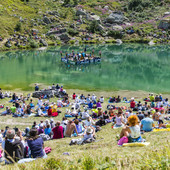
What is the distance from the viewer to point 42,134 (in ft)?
46.0

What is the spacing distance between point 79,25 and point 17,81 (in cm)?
7995

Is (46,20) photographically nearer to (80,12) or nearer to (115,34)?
(80,12)

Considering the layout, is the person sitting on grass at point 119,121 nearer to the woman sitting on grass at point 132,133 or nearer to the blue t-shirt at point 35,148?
the woman sitting on grass at point 132,133

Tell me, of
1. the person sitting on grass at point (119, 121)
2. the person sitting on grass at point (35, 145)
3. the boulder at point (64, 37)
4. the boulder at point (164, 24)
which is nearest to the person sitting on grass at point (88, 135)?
the person sitting on grass at point (35, 145)

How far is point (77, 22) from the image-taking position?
11338 cm

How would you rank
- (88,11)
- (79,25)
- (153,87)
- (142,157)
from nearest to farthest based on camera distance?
(142,157) → (153,87) → (79,25) → (88,11)

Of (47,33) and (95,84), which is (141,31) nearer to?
(47,33)

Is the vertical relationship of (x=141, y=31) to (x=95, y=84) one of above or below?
above

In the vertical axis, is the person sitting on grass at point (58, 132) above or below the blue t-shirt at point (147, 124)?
below

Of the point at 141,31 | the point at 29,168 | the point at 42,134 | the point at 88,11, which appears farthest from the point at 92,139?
the point at 88,11

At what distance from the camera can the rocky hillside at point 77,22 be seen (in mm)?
94625

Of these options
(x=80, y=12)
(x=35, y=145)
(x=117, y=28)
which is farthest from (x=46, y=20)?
(x=35, y=145)

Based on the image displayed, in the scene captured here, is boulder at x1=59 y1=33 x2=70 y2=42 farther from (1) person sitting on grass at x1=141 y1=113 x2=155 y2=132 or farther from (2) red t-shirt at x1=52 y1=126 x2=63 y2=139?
(1) person sitting on grass at x1=141 y1=113 x2=155 y2=132

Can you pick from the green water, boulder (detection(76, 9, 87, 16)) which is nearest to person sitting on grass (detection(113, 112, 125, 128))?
the green water
